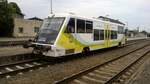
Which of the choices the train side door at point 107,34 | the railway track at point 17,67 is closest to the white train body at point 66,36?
the railway track at point 17,67

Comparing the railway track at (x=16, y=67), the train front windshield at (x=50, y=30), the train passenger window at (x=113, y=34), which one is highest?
the train front windshield at (x=50, y=30)

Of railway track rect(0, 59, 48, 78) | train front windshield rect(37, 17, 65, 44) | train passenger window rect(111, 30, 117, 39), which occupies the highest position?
train front windshield rect(37, 17, 65, 44)

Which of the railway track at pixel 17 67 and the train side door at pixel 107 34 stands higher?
the train side door at pixel 107 34

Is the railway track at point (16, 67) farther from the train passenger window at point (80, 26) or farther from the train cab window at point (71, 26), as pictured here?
the train passenger window at point (80, 26)

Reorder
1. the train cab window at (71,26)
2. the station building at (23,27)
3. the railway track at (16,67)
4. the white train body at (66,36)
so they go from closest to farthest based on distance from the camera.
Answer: the railway track at (16,67)
the white train body at (66,36)
the train cab window at (71,26)
the station building at (23,27)

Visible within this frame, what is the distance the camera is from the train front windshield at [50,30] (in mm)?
15792

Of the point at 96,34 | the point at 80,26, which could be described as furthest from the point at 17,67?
the point at 96,34

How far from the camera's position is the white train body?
1544cm

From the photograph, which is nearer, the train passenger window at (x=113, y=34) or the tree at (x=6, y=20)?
the train passenger window at (x=113, y=34)

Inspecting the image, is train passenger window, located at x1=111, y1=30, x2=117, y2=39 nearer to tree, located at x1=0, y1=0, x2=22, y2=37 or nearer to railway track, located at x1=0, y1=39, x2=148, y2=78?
railway track, located at x1=0, y1=39, x2=148, y2=78

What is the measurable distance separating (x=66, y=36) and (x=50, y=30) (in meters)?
1.07

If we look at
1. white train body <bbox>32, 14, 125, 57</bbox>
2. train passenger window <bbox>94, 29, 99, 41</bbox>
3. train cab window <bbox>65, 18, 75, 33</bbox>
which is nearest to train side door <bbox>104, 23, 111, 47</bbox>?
train passenger window <bbox>94, 29, 99, 41</bbox>

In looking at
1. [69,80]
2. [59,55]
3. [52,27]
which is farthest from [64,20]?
[69,80]

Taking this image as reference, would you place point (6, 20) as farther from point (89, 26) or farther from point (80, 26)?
point (80, 26)
